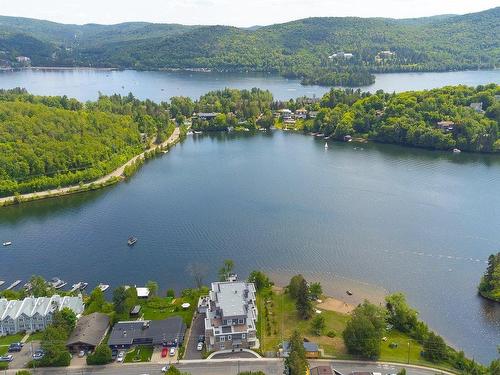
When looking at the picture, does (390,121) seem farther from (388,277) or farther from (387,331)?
(387,331)

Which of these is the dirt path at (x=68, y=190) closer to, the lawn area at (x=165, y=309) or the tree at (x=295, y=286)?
the lawn area at (x=165, y=309)

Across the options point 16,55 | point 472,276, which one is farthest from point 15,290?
point 16,55

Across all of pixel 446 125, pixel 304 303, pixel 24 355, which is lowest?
pixel 24 355

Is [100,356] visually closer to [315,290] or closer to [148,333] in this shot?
[148,333]

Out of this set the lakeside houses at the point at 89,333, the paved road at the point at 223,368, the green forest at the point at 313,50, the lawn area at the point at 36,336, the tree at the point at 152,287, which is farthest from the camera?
the green forest at the point at 313,50

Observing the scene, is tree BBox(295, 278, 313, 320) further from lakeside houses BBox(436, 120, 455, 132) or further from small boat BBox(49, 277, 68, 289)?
lakeside houses BBox(436, 120, 455, 132)

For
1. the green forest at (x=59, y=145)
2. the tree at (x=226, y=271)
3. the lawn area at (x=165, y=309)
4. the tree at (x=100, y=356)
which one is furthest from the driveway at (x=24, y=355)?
the green forest at (x=59, y=145)

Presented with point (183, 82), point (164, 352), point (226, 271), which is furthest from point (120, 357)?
point (183, 82)
